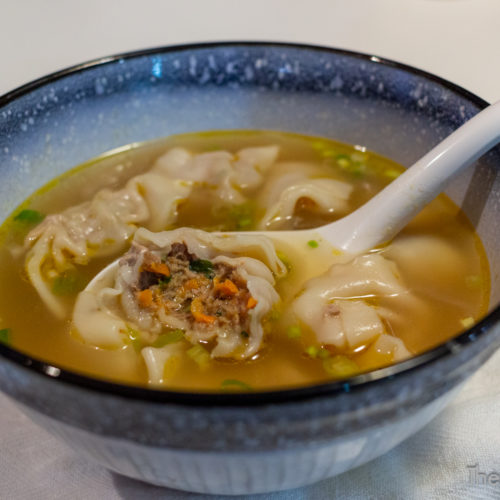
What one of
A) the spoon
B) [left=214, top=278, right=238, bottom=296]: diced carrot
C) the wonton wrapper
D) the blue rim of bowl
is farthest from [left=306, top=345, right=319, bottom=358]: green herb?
the wonton wrapper

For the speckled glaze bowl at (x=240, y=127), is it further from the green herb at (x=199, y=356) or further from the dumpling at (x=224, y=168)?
the green herb at (x=199, y=356)

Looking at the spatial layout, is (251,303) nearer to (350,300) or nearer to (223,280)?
(223,280)

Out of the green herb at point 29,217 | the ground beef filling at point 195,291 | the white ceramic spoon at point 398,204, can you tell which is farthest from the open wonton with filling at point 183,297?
the green herb at point 29,217

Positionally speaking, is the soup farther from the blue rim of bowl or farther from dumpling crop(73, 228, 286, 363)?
the blue rim of bowl

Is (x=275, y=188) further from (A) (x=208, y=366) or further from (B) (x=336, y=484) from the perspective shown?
(B) (x=336, y=484)

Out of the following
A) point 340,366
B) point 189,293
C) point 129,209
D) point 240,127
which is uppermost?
point 240,127

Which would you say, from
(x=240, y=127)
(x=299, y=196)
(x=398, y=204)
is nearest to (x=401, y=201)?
(x=398, y=204)
